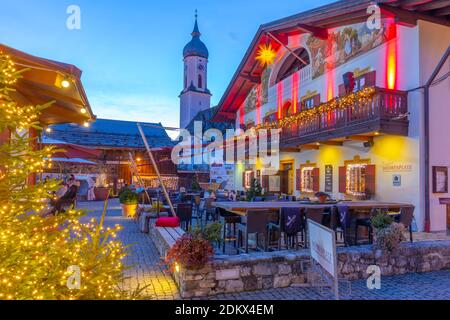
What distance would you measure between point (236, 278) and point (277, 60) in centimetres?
1436

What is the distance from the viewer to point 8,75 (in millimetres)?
2559

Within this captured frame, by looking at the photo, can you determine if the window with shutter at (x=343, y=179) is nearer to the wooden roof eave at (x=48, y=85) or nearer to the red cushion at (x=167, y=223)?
the red cushion at (x=167, y=223)

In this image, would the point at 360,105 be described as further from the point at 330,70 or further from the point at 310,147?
the point at 310,147

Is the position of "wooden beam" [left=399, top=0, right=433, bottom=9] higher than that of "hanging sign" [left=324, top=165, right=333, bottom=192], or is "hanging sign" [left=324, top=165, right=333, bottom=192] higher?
"wooden beam" [left=399, top=0, right=433, bottom=9]

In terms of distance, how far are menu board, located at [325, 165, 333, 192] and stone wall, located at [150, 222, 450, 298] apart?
23.2ft

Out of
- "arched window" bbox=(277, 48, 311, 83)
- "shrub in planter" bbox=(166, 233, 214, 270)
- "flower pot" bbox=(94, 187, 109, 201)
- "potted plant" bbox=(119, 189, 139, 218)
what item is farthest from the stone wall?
"flower pot" bbox=(94, 187, 109, 201)

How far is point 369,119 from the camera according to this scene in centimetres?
1009

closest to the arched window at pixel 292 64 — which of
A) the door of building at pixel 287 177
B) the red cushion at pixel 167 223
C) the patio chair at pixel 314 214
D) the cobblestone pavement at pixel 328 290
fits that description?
the door of building at pixel 287 177

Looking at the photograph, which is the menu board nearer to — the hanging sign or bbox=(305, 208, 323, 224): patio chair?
the hanging sign

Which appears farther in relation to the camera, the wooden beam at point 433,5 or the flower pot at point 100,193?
the flower pot at point 100,193

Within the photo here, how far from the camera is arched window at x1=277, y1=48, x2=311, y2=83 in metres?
15.6

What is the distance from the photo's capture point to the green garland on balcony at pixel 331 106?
10216 mm

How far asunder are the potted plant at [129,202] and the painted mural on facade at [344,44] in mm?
8668
